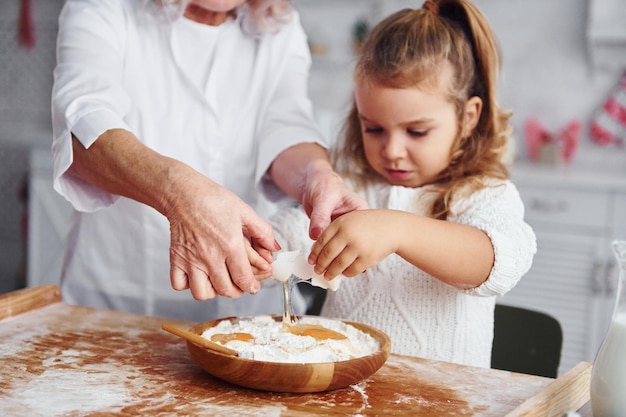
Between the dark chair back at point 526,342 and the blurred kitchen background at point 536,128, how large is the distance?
1.32 meters

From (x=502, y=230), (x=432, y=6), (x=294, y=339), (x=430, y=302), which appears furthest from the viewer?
(x=432, y=6)

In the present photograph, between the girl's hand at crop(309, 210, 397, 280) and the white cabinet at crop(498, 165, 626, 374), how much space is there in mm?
2040

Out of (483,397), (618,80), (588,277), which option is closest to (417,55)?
(483,397)

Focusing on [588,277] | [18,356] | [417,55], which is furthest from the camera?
[588,277]

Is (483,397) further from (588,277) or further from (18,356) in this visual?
(588,277)

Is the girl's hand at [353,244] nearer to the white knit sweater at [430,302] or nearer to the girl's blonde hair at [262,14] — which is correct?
the white knit sweater at [430,302]

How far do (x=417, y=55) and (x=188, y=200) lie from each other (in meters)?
0.57

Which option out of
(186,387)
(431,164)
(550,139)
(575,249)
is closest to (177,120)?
(431,164)

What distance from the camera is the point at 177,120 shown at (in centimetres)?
166

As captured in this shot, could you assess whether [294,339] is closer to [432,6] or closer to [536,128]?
[432,6]

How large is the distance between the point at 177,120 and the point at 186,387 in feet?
2.55

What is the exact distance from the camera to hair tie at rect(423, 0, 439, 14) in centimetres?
152

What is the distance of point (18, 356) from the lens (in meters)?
1.14

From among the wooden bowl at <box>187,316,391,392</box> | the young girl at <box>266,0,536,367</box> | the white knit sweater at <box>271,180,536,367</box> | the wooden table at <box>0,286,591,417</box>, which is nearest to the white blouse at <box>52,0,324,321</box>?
the young girl at <box>266,0,536,367</box>
